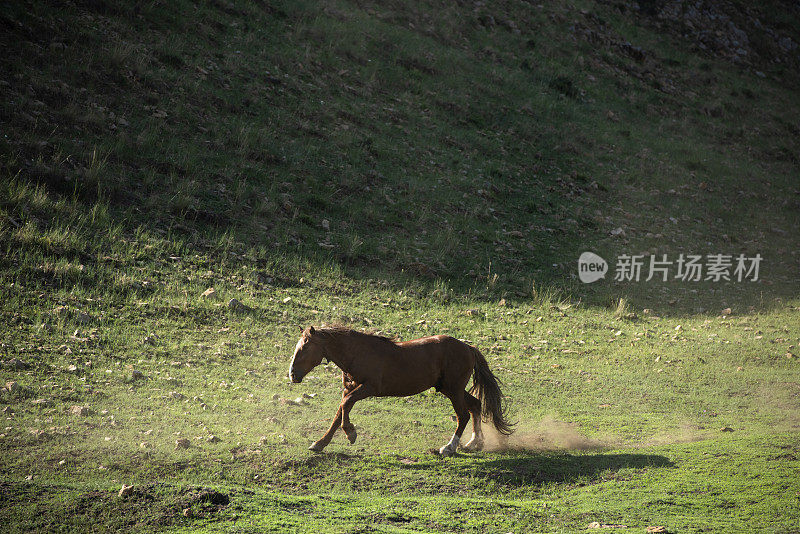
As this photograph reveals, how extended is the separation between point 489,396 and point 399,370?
128cm

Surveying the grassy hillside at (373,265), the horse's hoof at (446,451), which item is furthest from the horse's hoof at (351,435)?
the horse's hoof at (446,451)

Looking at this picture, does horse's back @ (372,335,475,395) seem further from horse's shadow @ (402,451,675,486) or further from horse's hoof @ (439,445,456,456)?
horse's shadow @ (402,451,675,486)

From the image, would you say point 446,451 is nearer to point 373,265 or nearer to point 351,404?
point 351,404

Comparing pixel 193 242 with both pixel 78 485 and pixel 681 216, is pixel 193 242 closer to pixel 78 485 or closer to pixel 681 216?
pixel 78 485

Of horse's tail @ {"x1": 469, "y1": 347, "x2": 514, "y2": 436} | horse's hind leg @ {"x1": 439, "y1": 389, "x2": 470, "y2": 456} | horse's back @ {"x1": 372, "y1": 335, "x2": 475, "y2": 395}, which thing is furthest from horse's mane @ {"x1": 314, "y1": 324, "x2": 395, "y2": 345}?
horse's tail @ {"x1": 469, "y1": 347, "x2": 514, "y2": 436}

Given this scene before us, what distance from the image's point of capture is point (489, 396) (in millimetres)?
8227

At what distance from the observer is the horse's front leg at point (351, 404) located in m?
7.45

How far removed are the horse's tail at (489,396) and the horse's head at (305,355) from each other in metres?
2.05

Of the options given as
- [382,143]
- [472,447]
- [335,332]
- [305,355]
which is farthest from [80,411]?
[382,143]

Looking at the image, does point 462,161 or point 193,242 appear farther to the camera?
point 462,161

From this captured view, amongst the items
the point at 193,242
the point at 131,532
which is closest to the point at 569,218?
the point at 193,242

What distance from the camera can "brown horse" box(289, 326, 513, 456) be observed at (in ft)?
24.4

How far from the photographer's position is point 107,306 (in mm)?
10727

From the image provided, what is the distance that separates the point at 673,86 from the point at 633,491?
88.2 ft
